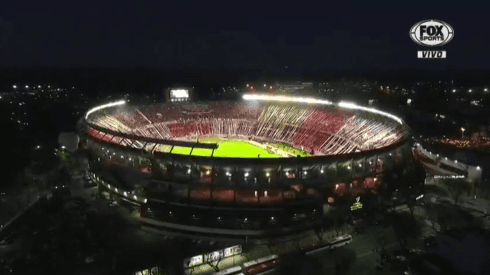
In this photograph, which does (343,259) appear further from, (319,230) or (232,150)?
(232,150)

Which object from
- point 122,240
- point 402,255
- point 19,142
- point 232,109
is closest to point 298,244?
point 402,255

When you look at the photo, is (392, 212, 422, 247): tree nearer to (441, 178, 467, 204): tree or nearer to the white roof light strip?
(441, 178, 467, 204): tree

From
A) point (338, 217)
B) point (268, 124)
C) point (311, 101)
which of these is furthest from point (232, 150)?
point (338, 217)

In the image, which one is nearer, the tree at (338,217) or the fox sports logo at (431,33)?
the tree at (338,217)

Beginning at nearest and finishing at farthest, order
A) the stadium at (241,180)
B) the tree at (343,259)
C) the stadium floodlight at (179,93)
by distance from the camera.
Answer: the tree at (343,259)
the stadium at (241,180)
the stadium floodlight at (179,93)

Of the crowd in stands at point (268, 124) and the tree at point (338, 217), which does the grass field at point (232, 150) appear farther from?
the tree at point (338, 217)

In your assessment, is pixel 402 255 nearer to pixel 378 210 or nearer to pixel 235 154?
pixel 378 210

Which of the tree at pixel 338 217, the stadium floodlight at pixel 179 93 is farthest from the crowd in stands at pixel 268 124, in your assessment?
the tree at pixel 338 217
